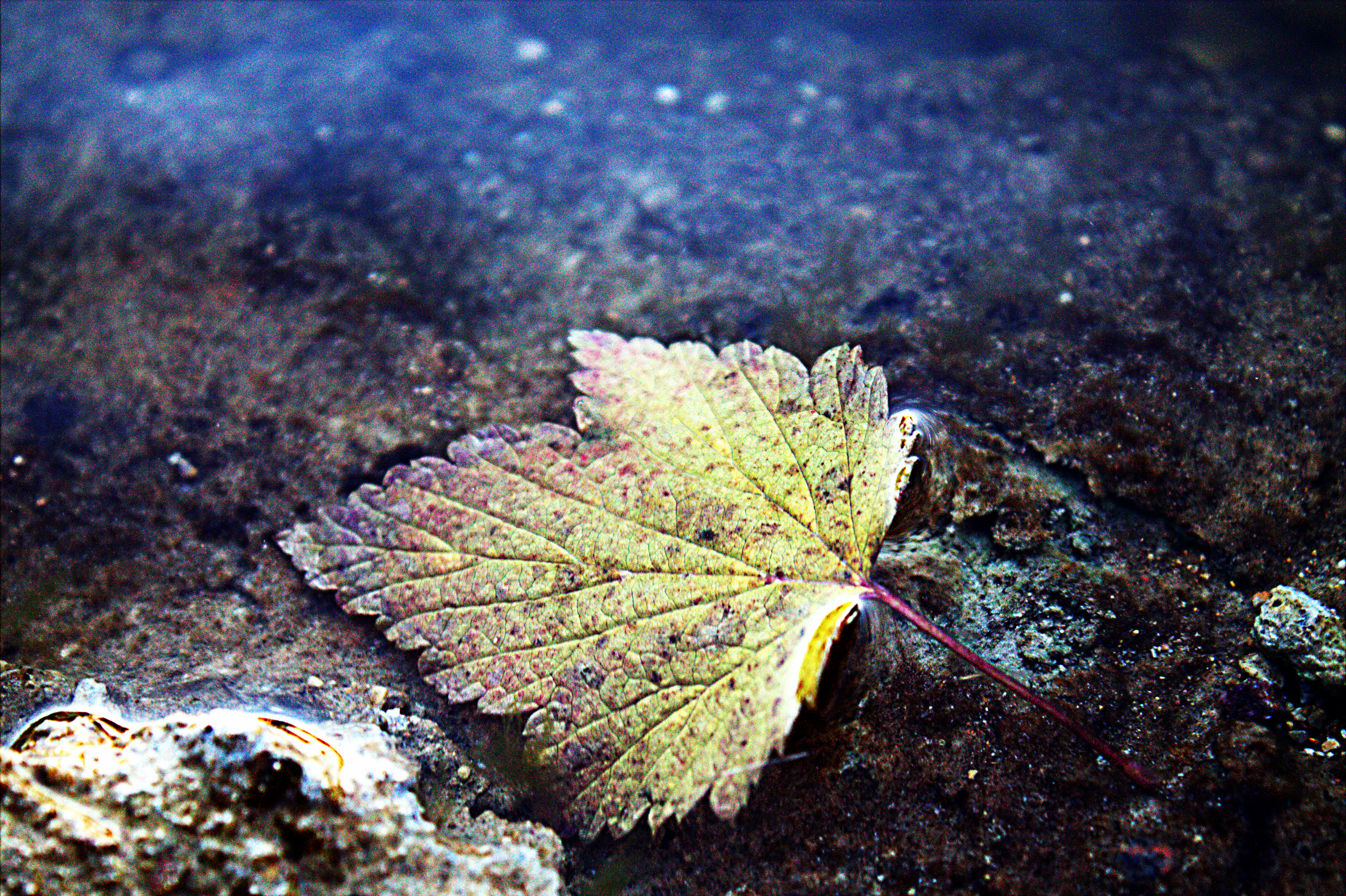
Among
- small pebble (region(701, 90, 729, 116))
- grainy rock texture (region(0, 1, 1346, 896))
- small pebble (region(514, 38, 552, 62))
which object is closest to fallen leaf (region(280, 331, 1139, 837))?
grainy rock texture (region(0, 1, 1346, 896))

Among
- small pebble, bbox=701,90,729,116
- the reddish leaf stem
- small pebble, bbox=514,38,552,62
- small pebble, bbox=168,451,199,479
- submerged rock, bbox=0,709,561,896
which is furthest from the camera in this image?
small pebble, bbox=514,38,552,62

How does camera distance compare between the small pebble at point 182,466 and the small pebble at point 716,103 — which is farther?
the small pebble at point 716,103

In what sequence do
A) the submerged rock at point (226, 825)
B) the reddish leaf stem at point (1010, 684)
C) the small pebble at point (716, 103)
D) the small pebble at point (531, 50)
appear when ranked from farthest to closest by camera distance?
the small pebble at point (531, 50)
the small pebble at point (716, 103)
the reddish leaf stem at point (1010, 684)
the submerged rock at point (226, 825)

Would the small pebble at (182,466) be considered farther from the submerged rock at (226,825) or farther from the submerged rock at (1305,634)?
the submerged rock at (1305,634)

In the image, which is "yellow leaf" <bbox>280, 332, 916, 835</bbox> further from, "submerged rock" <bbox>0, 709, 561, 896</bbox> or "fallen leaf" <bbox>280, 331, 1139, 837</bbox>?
"submerged rock" <bbox>0, 709, 561, 896</bbox>

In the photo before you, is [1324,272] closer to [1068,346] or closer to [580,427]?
[1068,346]

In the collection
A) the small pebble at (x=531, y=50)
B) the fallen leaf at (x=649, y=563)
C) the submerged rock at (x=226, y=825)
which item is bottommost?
the submerged rock at (x=226, y=825)

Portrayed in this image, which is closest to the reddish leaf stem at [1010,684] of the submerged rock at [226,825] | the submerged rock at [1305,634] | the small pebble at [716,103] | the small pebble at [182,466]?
the submerged rock at [1305,634]

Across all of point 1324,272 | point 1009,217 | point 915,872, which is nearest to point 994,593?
point 915,872
